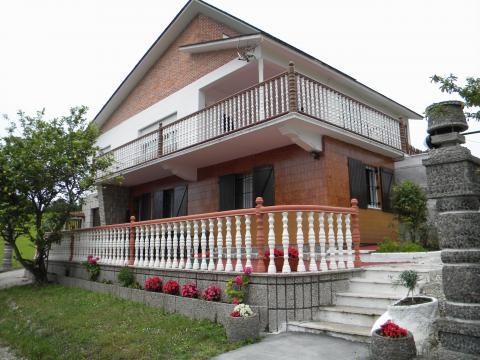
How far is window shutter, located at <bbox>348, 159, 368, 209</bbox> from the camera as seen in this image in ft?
36.3

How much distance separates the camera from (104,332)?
626 centimetres

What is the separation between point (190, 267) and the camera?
7.35m

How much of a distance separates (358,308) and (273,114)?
18.2ft

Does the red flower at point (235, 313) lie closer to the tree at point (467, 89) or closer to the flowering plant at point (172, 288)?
the flowering plant at point (172, 288)

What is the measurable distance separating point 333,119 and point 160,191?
8315 mm

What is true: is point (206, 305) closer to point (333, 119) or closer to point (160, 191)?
point (333, 119)

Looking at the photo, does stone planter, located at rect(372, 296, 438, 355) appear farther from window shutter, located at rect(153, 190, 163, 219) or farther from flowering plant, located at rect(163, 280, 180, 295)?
window shutter, located at rect(153, 190, 163, 219)

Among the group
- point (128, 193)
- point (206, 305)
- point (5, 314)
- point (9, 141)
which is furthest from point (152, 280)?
point (128, 193)

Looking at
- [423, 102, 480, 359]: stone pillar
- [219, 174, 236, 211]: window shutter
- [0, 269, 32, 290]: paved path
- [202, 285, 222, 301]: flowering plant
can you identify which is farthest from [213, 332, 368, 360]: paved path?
[0, 269, 32, 290]: paved path

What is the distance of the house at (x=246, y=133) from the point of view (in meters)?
10.2

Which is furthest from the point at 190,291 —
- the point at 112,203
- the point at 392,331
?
the point at 112,203

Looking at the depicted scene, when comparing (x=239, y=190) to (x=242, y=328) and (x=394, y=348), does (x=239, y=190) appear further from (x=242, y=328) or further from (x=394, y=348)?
(x=394, y=348)

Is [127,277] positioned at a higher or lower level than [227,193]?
lower

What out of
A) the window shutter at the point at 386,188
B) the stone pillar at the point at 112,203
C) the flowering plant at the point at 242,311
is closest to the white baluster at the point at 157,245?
the flowering plant at the point at 242,311
